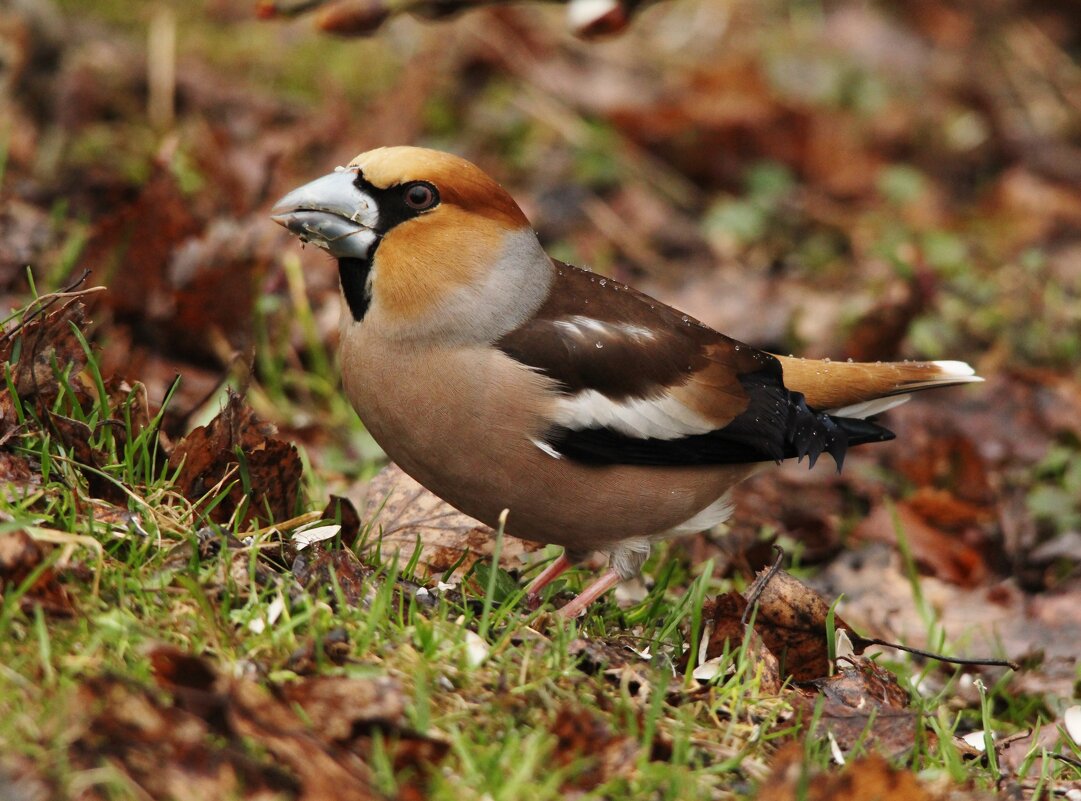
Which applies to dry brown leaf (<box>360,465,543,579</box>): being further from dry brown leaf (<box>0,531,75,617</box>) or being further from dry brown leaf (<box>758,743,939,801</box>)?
dry brown leaf (<box>758,743,939,801</box>)

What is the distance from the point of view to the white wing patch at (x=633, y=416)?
380cm

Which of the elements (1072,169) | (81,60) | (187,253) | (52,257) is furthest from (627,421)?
(1072,169)

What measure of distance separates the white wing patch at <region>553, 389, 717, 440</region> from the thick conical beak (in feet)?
2.37

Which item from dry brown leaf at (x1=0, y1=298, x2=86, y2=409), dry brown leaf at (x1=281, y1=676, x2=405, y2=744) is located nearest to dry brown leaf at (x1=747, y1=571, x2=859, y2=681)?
dry brown leaf at (x1=281, y1=676, x2=405, y2=744)

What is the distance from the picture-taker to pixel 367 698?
276 cm

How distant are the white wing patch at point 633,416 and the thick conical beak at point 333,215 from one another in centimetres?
72

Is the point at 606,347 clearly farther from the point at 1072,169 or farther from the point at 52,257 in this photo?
the point at 1072,169

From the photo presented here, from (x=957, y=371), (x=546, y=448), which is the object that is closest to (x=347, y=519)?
(x=546, y=448)

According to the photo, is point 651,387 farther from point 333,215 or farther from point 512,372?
point 333,215

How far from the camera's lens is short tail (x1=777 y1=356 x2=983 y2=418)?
4574mm

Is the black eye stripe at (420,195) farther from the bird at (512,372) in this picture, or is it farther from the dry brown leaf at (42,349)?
the dry brown leaf at (42,349)

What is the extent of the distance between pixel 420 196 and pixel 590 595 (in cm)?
122

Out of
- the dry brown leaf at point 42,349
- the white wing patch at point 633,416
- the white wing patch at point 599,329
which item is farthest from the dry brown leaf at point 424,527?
the dry brown leaf at point 42,349

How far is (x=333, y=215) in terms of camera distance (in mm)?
3713
